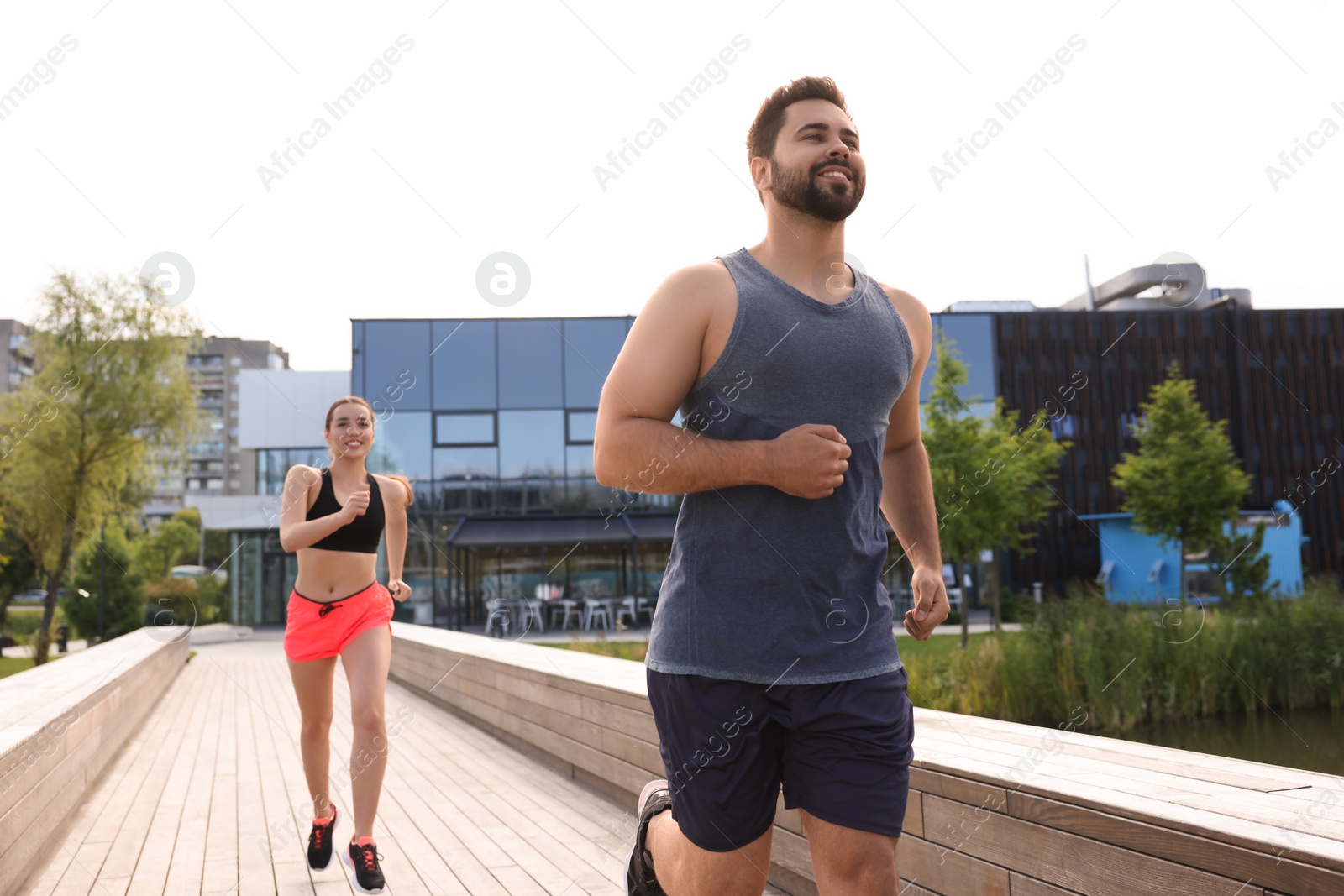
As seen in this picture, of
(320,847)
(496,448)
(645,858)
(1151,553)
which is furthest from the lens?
(1151,553)

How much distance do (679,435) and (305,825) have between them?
4.15m

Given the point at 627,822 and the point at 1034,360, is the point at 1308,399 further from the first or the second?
the point at 627,822

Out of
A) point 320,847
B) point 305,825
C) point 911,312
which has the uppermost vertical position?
point 911,312

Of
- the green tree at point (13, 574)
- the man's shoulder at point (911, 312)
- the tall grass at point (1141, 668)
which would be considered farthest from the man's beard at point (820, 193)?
the green tree at point (13, 574)

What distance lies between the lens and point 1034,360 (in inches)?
1309

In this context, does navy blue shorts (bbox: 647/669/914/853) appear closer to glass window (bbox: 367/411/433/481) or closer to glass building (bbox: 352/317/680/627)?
glass building (bbox: 352/317/680/627)

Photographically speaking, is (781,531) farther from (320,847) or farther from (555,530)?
(555,530)

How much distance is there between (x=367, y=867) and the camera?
366 cm

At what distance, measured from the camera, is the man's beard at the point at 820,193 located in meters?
1.79

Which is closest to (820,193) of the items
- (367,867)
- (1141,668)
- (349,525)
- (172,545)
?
(349,525)

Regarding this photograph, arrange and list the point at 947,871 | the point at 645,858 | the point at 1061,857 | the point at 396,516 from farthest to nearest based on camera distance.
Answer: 1. the point at 396,516
2. the point at 947,871
3. the point at 1061,857
4. the point at 645,858

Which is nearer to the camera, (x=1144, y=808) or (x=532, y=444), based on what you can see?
(x=1144, y=808)

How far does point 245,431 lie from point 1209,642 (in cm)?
2742

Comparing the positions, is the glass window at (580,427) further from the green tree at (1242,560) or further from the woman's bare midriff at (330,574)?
the woman's bare midriff at (330,574)
